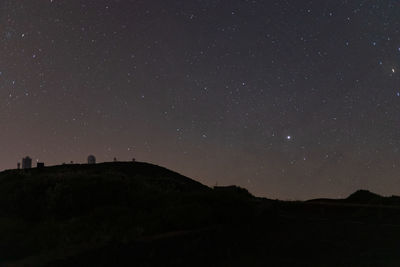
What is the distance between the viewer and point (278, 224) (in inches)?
671

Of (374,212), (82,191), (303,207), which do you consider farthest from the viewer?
(303,207)

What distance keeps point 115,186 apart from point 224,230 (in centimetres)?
440

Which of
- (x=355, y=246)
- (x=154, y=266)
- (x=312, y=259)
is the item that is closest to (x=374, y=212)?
(x=355, y=246)

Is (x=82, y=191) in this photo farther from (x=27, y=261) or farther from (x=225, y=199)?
(x=27, y=261)

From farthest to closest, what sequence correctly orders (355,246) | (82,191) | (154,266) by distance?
(82,191), (355,246), (154,266)

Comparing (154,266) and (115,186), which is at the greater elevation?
(115,186)

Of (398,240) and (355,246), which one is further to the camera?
(398,240)

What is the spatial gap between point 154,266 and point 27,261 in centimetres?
253

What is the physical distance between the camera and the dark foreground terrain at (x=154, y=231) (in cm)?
818

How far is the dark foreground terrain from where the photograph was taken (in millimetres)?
8180

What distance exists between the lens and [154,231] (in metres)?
9.77

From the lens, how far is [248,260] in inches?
393

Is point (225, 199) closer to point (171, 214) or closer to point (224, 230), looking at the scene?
point (224, 230)

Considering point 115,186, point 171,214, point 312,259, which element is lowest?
point 312,259
